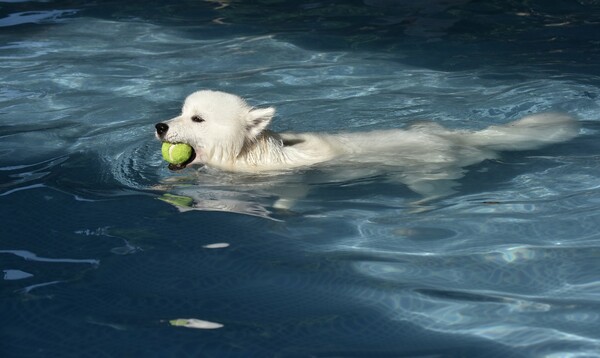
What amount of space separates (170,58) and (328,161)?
12.2 ft

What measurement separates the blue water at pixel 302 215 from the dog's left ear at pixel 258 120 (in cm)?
28

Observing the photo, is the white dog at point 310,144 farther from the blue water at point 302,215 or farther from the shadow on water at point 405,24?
the shadow on water at point 405,24

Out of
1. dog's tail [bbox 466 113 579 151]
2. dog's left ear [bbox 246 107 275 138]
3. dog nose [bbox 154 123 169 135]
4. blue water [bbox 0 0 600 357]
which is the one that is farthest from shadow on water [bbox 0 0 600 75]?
dog nose [bbox 154 123 169 135]

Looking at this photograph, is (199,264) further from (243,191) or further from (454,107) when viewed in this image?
(454,107)

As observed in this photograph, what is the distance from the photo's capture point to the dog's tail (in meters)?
6.11

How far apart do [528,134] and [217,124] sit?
1.95 meters

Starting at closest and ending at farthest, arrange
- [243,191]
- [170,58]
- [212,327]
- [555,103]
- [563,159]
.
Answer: [212,327], [243,191], [563,159], [555,103], [170,58]

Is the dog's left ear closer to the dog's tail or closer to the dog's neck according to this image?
the dog's neck

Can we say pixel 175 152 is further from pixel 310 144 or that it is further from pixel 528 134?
pixel 528 134

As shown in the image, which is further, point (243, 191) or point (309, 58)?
point (309, 58)

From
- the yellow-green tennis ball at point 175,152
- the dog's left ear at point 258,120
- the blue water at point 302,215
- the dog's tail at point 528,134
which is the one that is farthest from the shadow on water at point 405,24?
the yellow-green tennis ball at point 175,152

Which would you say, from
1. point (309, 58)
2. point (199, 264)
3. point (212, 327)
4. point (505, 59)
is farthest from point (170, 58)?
point (212, 327)

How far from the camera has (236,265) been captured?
4367 millimetres

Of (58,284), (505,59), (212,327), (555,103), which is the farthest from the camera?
(505,59)
